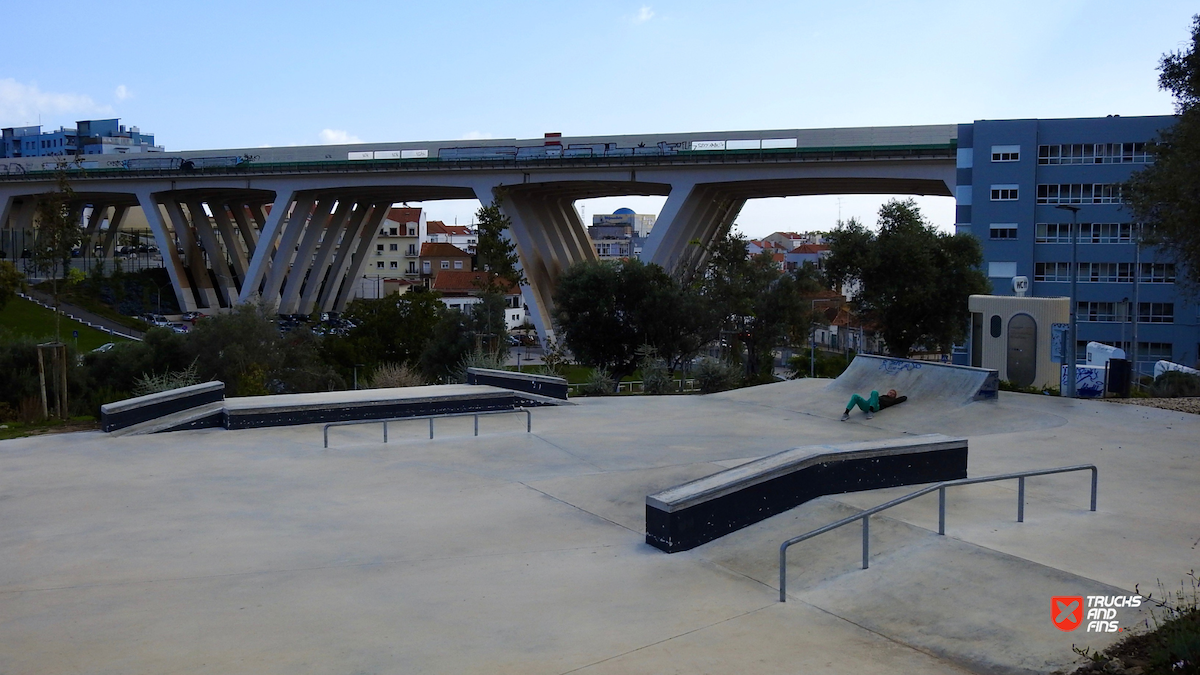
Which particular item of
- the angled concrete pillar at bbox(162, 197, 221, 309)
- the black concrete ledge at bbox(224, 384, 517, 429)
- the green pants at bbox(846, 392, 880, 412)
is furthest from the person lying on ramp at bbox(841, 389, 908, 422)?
the angled concrete pillar at bbox(162, 197, 221, 309)

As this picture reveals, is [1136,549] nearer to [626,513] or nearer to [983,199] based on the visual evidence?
[626,513]

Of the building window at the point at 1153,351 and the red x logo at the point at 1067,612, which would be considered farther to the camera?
the building window at the point at 1153,351

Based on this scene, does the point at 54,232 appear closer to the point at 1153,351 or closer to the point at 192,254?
the point at 1153,351

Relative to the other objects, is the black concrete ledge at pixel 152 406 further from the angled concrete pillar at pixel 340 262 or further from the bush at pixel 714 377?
the angled concrete pillar at pixel 340 262

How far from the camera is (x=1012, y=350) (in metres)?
22.8

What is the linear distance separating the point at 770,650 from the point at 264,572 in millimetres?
4347

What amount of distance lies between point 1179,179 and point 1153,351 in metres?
45.3

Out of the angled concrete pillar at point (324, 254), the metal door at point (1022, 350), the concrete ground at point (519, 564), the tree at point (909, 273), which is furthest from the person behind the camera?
the angled concrete pillar at point (324, 254)

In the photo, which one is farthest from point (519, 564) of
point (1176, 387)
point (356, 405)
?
point (1176, 387)

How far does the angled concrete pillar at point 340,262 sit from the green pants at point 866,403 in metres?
76.7

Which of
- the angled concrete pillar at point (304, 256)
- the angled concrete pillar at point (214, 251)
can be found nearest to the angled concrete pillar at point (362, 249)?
the angled concrete pillar at point (304, 256)

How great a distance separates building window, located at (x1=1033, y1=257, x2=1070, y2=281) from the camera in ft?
188

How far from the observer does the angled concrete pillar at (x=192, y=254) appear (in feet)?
275

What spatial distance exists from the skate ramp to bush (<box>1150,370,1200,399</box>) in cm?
486
